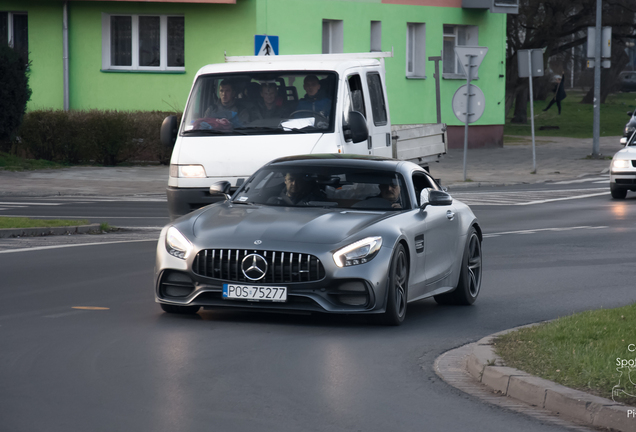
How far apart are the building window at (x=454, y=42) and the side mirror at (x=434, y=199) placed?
31.1 metres

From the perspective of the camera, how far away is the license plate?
27.5 feet

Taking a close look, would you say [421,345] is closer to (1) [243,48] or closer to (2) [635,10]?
(1) [243,48]

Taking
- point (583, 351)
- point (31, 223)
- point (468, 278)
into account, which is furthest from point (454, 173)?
point (583, 351)

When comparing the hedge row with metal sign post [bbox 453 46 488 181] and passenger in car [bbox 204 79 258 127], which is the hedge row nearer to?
metal sign post [bbox 453 46 488 181]

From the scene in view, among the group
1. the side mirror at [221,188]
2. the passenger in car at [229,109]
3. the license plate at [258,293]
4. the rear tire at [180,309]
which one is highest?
the passenger in car at [229,109]

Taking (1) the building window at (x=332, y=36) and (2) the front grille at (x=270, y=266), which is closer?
(2) the front grille at (x=270, y=266)

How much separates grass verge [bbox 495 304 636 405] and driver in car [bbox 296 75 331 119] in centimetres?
571

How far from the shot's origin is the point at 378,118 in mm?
14922

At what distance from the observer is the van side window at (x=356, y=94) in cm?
1423

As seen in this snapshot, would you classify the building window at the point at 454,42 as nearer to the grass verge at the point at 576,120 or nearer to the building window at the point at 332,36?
the building window at the point at 332,36

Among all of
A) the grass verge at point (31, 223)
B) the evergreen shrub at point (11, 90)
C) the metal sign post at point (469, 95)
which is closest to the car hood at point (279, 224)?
the grass verge at point (31, 223)

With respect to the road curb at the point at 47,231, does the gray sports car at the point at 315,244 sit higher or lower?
higher

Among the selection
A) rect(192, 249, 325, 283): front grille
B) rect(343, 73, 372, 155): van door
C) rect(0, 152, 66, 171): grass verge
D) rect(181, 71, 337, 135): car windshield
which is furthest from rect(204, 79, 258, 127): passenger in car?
rect(0, 152, 66, 171): grass verge

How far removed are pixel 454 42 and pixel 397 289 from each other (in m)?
32.9
